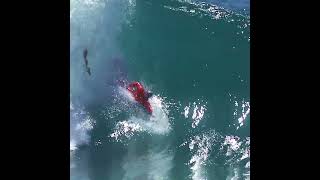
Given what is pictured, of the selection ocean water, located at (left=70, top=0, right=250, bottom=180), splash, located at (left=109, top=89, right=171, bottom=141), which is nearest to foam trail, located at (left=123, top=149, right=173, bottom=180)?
ocean water, located at (left=70, top=0, right=250, bottom=180)

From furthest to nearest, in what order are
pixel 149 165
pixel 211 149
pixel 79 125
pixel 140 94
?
pixel 211 149 < pixel 149 165 < pixel 140 94 < pixel 79 125

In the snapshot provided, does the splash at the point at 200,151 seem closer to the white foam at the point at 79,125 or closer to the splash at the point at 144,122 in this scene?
the splash at the point at 144,122

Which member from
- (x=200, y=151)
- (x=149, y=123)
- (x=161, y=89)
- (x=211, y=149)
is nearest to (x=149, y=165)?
(x=149, y=123)

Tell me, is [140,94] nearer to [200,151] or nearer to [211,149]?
[200,151]

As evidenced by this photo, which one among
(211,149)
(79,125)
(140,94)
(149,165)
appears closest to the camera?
(79,125)

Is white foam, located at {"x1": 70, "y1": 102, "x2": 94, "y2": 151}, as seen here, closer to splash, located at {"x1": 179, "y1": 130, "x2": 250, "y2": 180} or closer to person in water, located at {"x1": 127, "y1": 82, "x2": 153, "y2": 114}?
person in water, located at {"x1": 127, "y1": 82, "x2": 153, "y2": 114}

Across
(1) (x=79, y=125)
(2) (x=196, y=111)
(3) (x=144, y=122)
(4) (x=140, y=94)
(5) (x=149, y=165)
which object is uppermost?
(4) (x=140, y=94)

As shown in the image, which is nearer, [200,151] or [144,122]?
[144,122]
